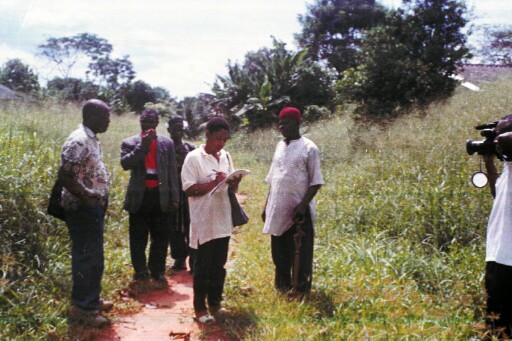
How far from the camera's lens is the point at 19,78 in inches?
351

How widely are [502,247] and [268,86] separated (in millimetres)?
10708

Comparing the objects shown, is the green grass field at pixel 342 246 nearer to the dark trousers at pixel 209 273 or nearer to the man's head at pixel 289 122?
the dark trousers at pixel 209 273

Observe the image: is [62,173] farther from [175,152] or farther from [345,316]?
[345,316]

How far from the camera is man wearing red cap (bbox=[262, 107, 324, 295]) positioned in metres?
3.66

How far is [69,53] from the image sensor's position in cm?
556

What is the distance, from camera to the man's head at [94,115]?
3.32 meters

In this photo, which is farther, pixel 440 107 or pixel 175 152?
pixel 440 107

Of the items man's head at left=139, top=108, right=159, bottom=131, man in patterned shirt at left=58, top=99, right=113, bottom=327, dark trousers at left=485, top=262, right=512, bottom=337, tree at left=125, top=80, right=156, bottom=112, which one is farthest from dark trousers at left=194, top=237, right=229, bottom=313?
tree at left=125, top=80, right=156, bottom=112

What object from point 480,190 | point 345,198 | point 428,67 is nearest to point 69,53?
point 345,198

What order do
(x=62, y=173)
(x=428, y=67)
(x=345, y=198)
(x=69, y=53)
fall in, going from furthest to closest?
(x=428, y=67) < (x=345, y=198) < (x=69, y=53) < (x=62, y=173)

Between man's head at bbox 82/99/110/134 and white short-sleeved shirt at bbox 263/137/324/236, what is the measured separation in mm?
1464

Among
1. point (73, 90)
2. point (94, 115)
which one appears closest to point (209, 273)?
point (94, 115)

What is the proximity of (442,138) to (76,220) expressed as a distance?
6.09 metres

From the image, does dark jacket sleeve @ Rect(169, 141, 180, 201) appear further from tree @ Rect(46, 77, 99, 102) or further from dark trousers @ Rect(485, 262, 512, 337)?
tree @ Rect(46, 77, 99, 102)
